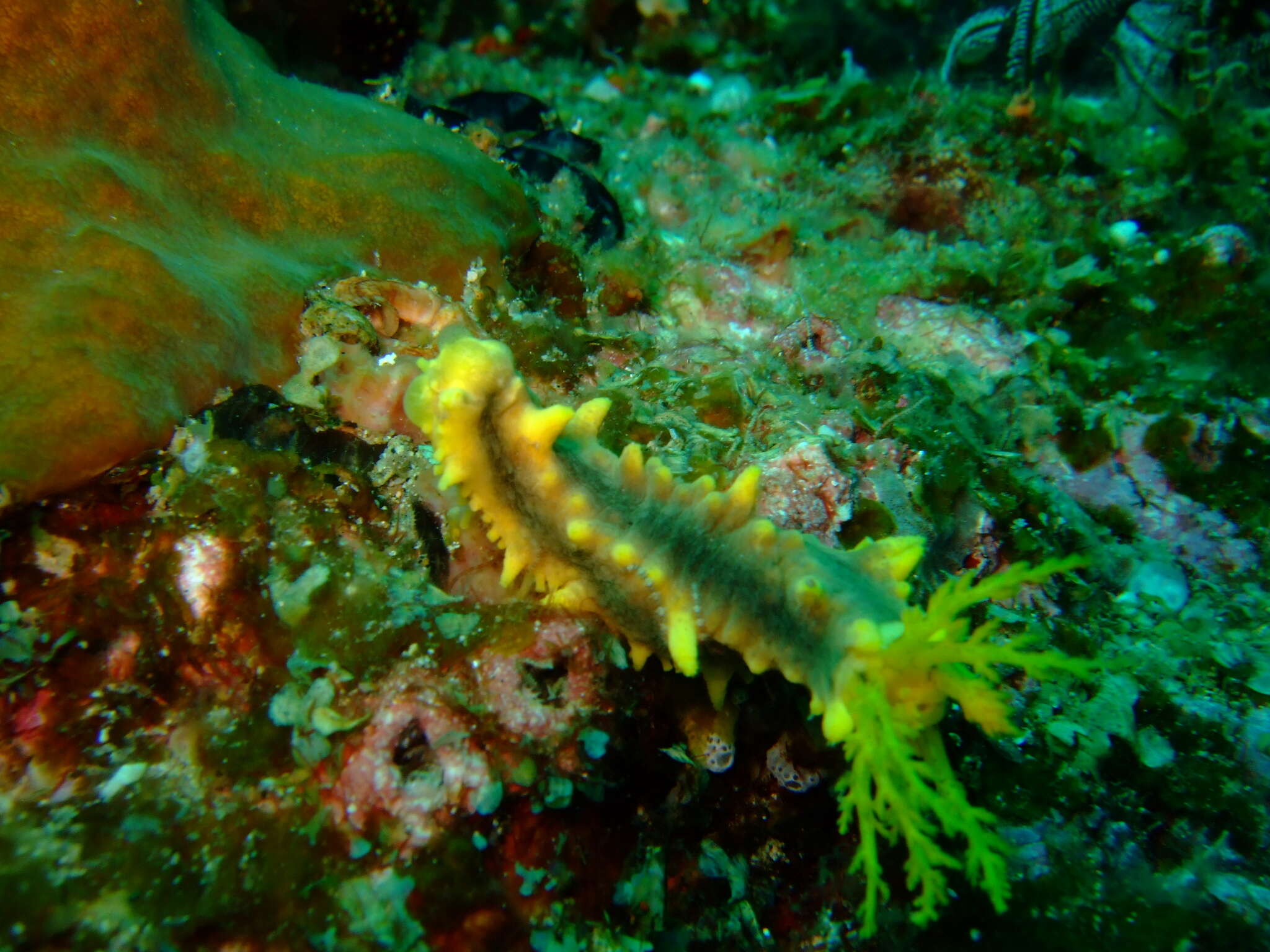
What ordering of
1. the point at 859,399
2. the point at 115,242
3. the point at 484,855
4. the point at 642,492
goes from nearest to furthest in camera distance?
the point at 484,855
the point at 642,492
the point at 115,242
the point at 859,399

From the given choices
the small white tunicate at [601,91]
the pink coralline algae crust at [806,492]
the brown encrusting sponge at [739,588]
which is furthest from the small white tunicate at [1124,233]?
the small white tunicate at [601,91]

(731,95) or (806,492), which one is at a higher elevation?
(731,95)

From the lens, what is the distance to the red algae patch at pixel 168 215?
182 centimetres

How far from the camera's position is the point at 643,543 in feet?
6.01

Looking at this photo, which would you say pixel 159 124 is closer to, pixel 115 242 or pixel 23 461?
pixel 115 242

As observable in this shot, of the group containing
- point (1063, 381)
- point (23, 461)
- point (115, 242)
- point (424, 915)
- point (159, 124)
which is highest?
point (1063, 381)

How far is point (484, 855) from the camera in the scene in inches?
69.9

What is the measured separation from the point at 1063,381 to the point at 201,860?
4481 millimetres

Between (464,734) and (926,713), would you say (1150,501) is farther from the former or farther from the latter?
(464,734)

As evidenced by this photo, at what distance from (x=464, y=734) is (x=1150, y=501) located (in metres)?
3.71

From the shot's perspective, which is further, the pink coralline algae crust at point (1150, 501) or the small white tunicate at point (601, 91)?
the small white tunicate at point (601, 91)

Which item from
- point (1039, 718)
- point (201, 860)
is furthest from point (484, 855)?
point (1039, 718)

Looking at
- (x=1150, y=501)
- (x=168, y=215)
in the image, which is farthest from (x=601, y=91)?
(x=1150, y=501)

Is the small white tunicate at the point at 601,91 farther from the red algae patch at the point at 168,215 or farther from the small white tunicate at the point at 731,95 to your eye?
the red algae patch at the point at 168,215
